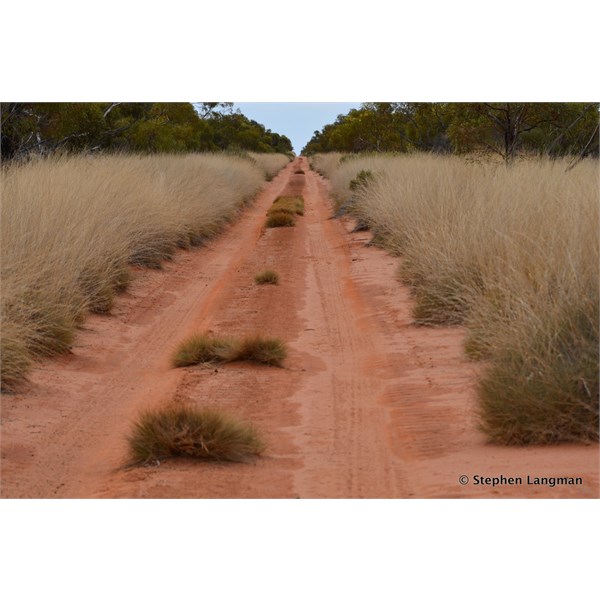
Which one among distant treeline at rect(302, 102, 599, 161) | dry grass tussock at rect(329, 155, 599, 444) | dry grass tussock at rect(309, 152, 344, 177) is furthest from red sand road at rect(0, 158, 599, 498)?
dry grass tussock at rect(309, 152, 344, 177)

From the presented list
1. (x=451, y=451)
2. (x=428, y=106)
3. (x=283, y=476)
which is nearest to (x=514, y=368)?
(x=451, y=451)

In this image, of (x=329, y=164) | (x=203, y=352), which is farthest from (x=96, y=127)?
(x=329, y=164)

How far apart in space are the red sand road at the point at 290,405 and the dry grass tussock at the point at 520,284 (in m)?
0.23

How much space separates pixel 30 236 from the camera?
9.24m

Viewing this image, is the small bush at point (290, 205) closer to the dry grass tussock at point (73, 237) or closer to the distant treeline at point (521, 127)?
the distant treeline at point (521, 127)

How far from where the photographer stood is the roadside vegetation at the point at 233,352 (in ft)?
26.4

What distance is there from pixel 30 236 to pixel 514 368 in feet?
18.3

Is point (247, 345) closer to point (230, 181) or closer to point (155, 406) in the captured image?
point (155, 406)

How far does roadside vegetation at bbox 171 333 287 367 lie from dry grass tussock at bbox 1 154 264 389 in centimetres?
119

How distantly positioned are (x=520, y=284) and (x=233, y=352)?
2.64 metres

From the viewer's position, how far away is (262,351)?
26.4 feet

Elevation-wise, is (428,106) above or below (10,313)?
above

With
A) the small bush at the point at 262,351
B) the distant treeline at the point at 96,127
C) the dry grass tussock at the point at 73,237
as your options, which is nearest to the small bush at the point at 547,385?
the small bush at the point at 262,351

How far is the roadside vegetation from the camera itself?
8.05 metres
